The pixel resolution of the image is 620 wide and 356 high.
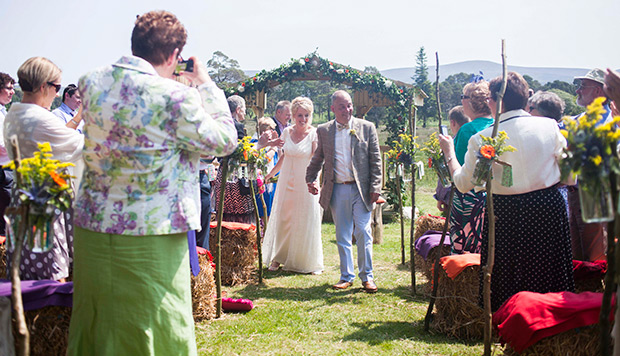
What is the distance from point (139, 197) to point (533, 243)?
256cm

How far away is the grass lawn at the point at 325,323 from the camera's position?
4086 mm

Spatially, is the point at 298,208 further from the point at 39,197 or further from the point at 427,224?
the point at 39,197

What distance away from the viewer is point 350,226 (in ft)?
19.7

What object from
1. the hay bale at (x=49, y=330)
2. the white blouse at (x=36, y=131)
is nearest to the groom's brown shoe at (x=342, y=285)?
the hay bale at (x=49, y=330)

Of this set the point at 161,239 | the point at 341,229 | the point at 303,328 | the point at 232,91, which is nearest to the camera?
the point at 161,239

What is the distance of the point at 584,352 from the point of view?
10.1 ft

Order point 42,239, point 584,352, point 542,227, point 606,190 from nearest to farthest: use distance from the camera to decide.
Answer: point 606,190 < point 42,239 < point 584,352 < point 542,227

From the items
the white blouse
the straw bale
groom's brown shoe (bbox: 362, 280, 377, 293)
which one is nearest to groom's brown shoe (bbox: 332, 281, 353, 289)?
groom's brown shoe (bbox: 362, 280, 377, 293)

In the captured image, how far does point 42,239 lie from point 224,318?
278 centimetres

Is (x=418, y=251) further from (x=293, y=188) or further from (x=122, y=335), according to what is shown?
(x=122, y=335)

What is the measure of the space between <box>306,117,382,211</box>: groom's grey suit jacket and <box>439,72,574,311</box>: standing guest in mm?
2246

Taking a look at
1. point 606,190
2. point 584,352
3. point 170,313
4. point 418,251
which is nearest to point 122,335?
point 170,313

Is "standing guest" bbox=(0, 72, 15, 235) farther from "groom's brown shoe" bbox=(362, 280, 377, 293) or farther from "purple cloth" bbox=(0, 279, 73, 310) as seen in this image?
"groom's brown shoe" bbox=(362, 280, 377, 293)

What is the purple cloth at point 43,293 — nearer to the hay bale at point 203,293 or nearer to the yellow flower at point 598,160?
the hay bale at point 203,293
